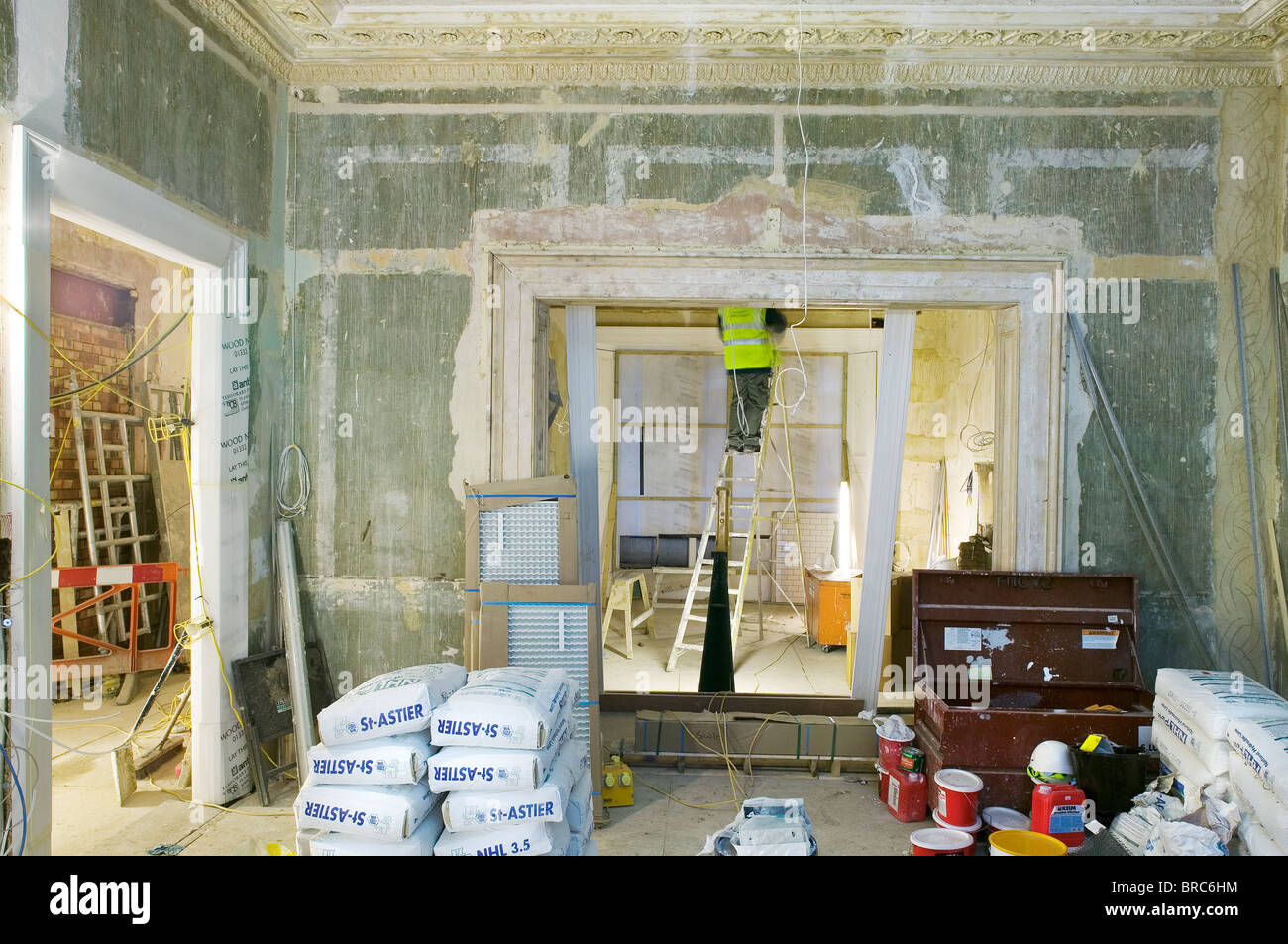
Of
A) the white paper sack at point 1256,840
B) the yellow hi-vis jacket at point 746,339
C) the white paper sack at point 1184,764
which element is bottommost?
the white paper sack at point 1256,840

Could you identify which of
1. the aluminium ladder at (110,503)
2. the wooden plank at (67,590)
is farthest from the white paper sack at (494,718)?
the wooden plank at (67,590)

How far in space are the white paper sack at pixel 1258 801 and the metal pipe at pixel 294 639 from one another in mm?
4030

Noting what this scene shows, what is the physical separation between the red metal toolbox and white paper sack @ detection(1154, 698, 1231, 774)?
1.20 ft

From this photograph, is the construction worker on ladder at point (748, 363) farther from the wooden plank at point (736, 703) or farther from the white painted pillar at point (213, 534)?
the white painted pillar at point (213, 534)

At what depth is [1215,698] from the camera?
3043mm

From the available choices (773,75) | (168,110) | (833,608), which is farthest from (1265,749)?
(168,110)

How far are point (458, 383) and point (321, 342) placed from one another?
78 centimetres

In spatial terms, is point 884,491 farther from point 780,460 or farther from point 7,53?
point 7,53

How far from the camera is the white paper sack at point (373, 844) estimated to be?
2496 mm

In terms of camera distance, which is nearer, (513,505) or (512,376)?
(513,505)

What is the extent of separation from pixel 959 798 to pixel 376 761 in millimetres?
2434

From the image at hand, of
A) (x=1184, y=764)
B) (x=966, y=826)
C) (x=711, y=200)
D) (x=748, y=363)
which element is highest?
(x=711, y=200)

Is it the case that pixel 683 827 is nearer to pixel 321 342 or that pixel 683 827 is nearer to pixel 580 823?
pixel 580 823

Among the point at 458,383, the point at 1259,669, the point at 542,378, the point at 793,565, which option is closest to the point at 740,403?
the point at 542,378
